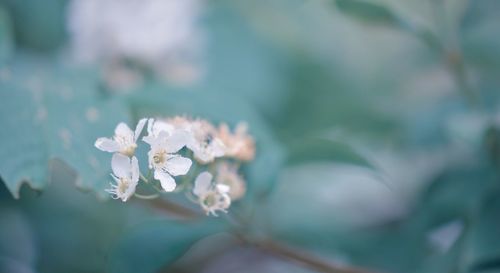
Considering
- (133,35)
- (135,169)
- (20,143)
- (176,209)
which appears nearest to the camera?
(135,169)

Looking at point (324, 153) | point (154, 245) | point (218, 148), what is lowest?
point (154, 245)

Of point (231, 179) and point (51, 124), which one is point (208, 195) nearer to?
point (231, 179)

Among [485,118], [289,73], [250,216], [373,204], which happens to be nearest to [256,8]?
[289,73]

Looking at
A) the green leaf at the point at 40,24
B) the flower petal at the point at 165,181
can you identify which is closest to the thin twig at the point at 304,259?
the flower petal at the point at 165,181

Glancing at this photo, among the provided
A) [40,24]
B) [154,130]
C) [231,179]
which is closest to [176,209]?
[231,179]

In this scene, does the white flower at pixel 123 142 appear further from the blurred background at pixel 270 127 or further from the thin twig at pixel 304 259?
the thin twig at pixel 304 259

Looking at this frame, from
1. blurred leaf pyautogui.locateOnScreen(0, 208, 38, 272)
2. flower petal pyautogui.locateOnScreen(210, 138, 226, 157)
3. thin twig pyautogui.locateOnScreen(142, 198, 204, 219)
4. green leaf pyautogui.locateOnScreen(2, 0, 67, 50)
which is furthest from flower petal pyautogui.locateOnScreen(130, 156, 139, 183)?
green leaf pyautogui.locateOnScreen(2, 0, 67, 50)

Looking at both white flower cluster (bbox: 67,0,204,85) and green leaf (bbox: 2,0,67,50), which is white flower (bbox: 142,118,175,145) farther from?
green leaf (bbox: 2,0,67,50)
